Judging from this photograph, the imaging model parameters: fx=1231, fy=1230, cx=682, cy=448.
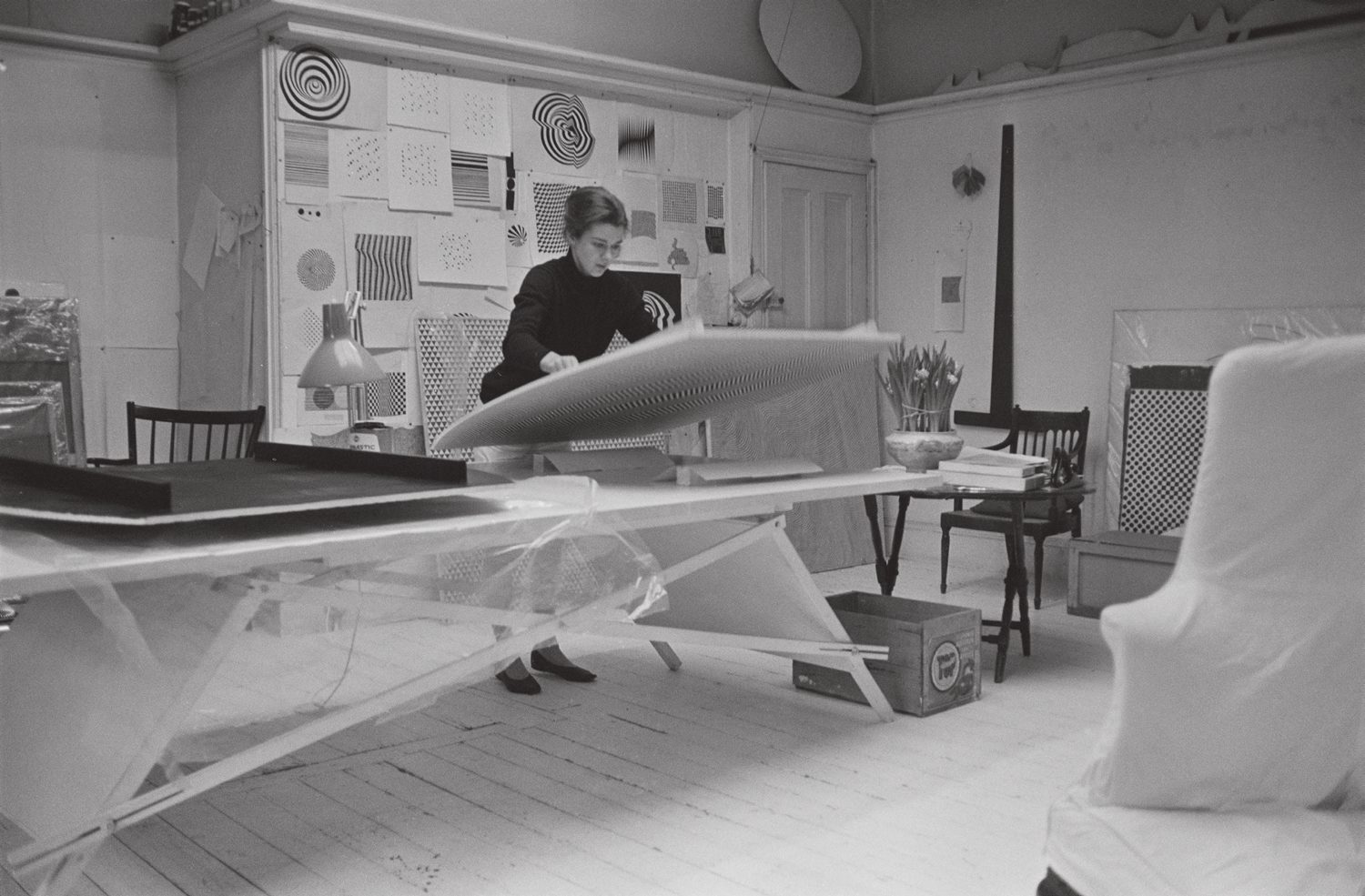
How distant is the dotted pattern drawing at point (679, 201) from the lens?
575cm

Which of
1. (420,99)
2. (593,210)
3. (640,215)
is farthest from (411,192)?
(593,210)

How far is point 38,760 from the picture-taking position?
2.08 metres

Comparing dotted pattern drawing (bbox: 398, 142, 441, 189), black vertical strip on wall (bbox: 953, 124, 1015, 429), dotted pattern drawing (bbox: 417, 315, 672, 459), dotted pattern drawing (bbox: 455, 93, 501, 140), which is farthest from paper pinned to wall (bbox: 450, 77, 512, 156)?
black vertical strip on wall (bbox: 953, 124, 1015, 429)

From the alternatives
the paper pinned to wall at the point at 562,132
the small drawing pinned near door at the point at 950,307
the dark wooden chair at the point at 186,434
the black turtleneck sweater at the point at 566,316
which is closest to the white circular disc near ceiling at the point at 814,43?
the small drawing pinned near door at the point at 950,307

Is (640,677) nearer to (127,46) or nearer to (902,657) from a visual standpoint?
(902,657)

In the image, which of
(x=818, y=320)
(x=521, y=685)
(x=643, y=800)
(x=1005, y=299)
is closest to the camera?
(x=643, y=800)

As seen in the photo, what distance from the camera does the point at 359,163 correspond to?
475 centimetres

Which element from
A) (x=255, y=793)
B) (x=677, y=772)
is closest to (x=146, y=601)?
(x=255, y=793)

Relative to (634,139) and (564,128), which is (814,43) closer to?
(634,139)

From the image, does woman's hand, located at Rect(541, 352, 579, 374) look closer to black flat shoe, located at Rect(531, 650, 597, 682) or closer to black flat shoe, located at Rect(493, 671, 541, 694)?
black flat shoe, located at Rect(493, 671, 541, 694)

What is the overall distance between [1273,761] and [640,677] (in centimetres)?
251

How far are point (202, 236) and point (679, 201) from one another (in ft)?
6.96

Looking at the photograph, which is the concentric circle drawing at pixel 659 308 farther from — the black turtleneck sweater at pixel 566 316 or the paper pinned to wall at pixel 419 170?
the black turtleneck sweater at pixel 566 316

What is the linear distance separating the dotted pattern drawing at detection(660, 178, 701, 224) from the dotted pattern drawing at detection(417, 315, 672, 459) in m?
1.05
